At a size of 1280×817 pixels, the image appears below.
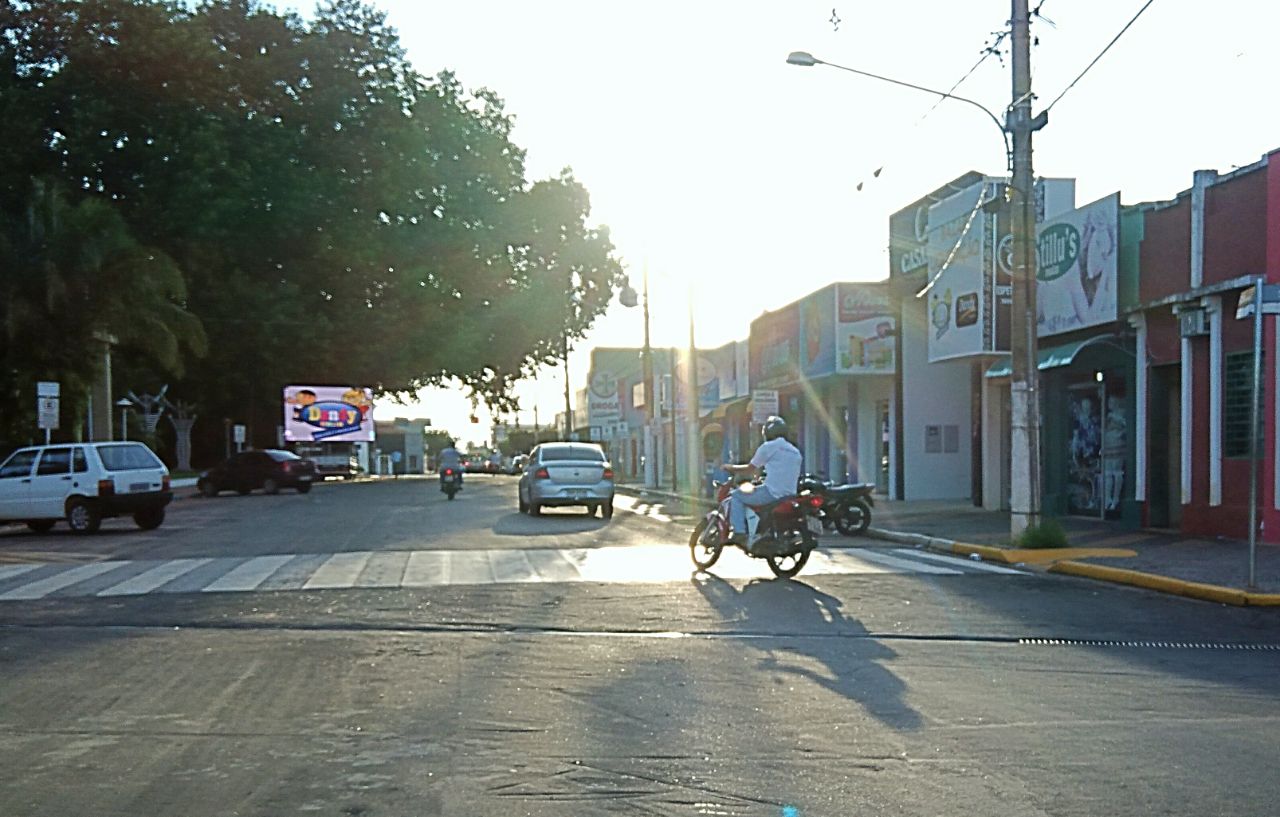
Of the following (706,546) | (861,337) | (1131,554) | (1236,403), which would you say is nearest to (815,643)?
(706,546)

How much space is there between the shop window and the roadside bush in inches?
106

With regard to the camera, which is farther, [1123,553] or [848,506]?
[848,506]

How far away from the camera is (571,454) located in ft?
85.7

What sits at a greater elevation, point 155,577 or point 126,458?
point 126,458

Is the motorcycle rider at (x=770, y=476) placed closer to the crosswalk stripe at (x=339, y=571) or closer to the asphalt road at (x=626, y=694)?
the asphalt road at (x=626, y=694)

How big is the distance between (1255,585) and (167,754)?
10230mm

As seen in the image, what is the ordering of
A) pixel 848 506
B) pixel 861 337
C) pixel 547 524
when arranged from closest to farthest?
pixel 848 506 → pixel 547 524 → pixel 861 337

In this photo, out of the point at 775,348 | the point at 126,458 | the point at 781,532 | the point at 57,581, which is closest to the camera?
the point at 781,532

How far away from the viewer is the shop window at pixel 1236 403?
16938mm

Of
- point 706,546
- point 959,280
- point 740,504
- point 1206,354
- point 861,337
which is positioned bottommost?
point 706,546

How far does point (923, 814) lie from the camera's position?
535 centimetres

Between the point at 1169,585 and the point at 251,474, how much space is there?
33415mm

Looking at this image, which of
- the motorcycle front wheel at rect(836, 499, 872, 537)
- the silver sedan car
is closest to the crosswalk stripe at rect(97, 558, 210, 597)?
the silver sedan car

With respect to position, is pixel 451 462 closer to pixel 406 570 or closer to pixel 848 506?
pixel 848 506
